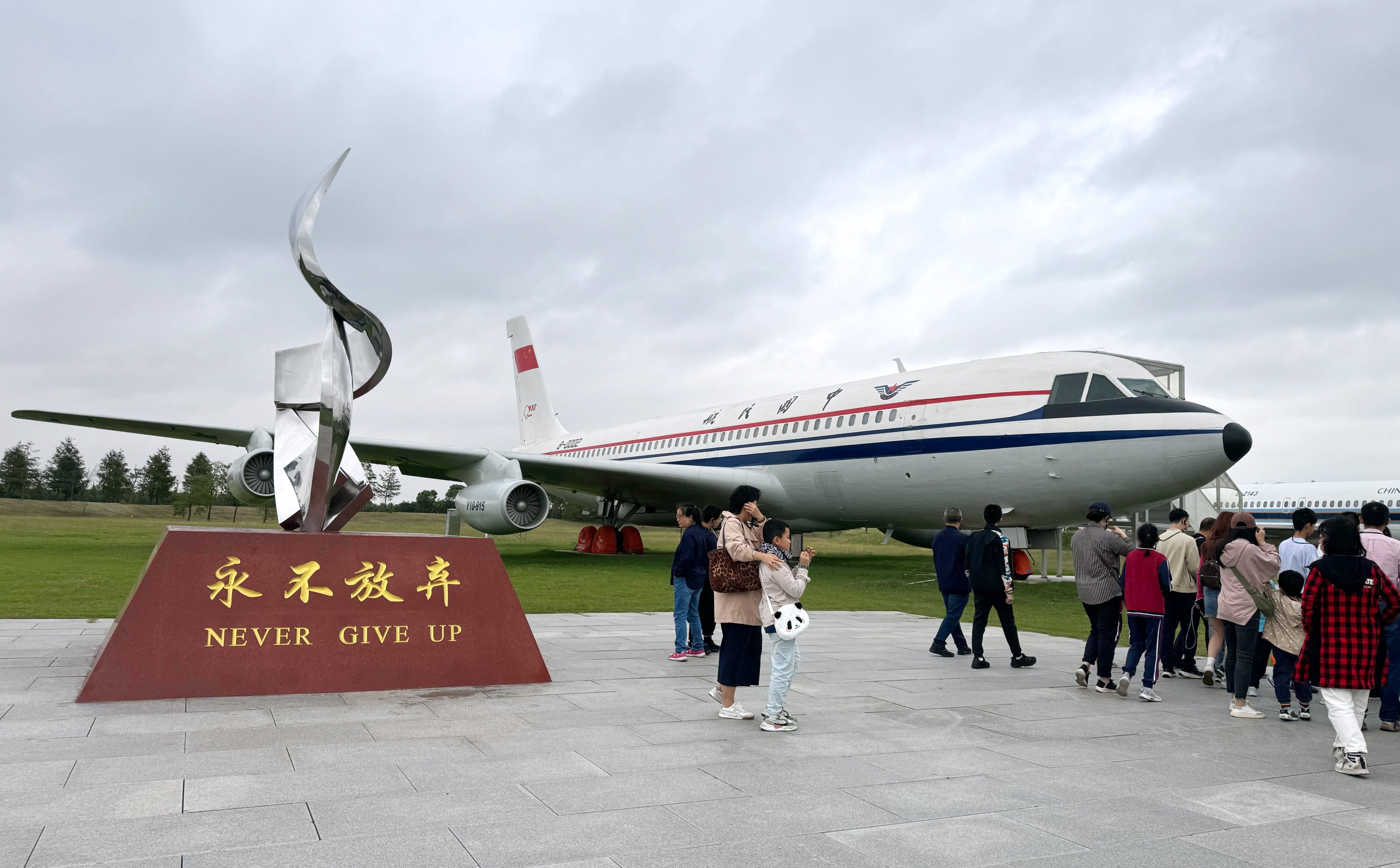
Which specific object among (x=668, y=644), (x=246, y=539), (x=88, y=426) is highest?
(x=88, y=426)

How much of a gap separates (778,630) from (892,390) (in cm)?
1246

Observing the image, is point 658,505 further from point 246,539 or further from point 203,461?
point 203,461

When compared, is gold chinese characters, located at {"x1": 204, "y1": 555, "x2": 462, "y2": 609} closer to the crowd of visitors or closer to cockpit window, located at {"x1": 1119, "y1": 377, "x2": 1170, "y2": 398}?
the crowd of visitors

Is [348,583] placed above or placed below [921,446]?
below

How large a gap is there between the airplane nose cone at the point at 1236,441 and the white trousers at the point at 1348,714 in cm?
895

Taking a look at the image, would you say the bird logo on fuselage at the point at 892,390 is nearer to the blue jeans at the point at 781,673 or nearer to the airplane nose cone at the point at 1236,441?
the airplane nose cone at the point at 1236,441

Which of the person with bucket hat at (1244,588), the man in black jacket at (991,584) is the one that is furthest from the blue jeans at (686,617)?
the person with bucket hat at (1244,588)

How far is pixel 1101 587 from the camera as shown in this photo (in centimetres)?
724

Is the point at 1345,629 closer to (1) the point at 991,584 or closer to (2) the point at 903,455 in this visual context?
(1) the point at 991,584

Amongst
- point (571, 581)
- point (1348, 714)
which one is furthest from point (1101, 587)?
point (571, 581)

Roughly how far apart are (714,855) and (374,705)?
11.2 ft

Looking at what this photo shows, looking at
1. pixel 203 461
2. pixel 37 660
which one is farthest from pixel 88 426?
pixel 203 461


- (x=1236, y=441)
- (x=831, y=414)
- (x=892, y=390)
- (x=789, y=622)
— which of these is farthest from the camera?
(x=831, y=414)

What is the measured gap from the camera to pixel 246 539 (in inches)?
249
